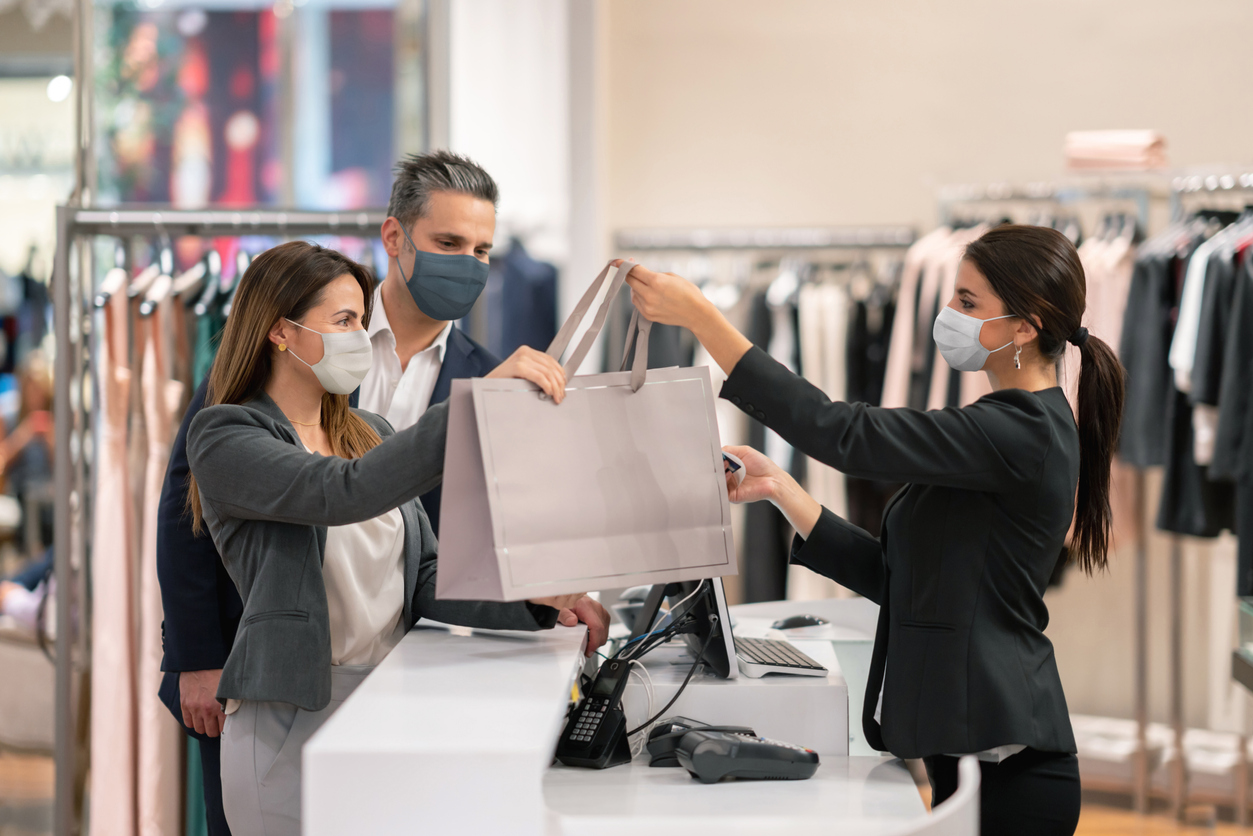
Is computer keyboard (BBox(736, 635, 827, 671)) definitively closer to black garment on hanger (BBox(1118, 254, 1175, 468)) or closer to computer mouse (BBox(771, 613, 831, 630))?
computer mouse (BBox(771, 613, 831, 630))

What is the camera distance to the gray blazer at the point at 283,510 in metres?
1.37

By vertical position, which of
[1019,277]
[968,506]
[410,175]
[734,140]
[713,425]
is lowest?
[968,506]

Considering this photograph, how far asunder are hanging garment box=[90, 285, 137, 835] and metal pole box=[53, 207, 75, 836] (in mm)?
57

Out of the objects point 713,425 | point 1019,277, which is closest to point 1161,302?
point 1019,277

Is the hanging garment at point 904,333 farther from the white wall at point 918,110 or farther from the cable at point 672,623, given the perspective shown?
the cable at point 672,623

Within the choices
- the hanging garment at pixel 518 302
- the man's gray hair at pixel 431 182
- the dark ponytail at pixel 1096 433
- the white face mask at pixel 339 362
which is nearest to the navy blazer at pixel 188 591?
the white face mask at pixel 339 362

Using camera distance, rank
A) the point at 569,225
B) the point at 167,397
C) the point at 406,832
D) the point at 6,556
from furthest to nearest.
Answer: the point at 6,556
the point at 569,225
the point at 167,397
the point at 406,832

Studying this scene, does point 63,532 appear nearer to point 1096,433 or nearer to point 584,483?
point 584,483

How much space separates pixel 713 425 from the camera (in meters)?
1.54

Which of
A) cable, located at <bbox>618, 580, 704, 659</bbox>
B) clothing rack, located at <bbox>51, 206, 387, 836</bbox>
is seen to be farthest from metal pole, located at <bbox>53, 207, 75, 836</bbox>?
cable, located at <bbox>618, 580, 704, 659</bbox>

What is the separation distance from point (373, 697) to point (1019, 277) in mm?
1069

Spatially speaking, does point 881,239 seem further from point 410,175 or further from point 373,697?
point 373,697

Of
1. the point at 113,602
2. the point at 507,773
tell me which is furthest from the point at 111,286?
the point at 507,773

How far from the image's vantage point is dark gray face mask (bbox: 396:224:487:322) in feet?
6.82
